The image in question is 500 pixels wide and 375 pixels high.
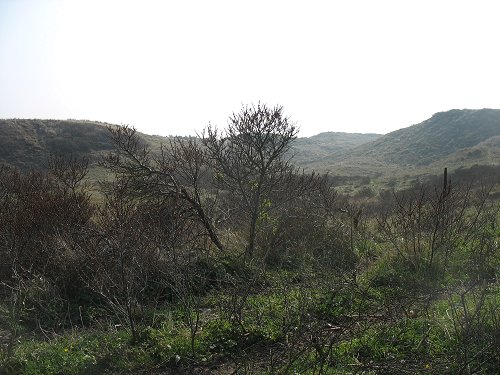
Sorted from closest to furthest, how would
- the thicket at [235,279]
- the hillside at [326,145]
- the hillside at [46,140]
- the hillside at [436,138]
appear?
the thicket at [235,279], the hillside at [46,140], the hillside at [436,138], the hillside at [326,145]

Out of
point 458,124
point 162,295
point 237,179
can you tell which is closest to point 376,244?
point 237,179

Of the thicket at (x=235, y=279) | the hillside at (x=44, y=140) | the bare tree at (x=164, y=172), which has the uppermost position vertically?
the hillside at (x=44, y=140)

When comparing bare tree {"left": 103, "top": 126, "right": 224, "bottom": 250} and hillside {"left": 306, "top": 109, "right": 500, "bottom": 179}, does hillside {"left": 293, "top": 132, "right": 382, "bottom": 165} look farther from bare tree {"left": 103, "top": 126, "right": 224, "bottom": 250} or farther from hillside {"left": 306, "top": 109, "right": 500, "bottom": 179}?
bare tree {"left": 103, "top": 126, "right": 224, "bottom": 250}

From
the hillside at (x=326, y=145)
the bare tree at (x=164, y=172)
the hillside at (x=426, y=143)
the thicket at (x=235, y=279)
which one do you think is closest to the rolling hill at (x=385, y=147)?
the hillside at (x=426, y=143)

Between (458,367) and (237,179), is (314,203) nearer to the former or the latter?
(237,179)

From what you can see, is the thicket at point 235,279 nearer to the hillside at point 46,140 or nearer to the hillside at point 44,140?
the hillside at point 46,140

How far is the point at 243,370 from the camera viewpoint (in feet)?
14.1

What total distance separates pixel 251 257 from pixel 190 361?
146 inches

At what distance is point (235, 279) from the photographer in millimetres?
6031

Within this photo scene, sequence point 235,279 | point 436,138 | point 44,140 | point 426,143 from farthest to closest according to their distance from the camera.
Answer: point 436,138 → point 426,143 → point 44,140 → point 235,279

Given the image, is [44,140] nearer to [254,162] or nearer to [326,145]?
[254,162]

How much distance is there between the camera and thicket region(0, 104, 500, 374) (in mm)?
4438

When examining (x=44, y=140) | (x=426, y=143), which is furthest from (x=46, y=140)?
(x=426, y=143)

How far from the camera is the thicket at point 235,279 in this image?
14.6 feet
